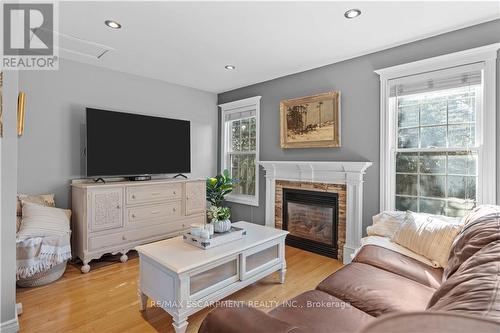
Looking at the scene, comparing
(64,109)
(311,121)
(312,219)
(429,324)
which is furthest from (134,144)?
(429,324)

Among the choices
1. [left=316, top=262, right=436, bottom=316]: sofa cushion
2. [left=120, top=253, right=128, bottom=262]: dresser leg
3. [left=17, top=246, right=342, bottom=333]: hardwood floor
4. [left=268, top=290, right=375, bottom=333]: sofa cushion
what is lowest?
[left=17, top=246, right=342, bottom=333]: hardwood floor

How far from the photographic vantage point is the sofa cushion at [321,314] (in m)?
1.27

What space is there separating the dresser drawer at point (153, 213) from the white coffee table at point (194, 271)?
127 cm

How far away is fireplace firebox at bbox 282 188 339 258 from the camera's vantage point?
11.0 feet

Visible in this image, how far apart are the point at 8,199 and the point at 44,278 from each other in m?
1.26

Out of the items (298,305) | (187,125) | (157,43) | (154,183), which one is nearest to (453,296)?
(298,305)

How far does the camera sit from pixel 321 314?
137cm

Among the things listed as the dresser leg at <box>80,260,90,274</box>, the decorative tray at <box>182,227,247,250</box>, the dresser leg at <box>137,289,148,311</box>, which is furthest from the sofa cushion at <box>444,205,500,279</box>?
the dresser leg at <box>80,260,90,274</box>

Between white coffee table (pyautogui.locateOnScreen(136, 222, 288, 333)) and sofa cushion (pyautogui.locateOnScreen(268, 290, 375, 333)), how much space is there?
681 mm

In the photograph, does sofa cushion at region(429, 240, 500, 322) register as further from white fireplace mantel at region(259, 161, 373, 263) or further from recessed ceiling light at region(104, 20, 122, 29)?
recessed ceiling light at region(104, 20, 122, 29)

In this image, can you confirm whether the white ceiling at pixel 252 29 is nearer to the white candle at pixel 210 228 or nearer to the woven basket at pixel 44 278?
the white candle at pixel 210 228

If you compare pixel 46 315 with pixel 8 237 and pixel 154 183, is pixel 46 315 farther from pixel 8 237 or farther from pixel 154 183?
pixel 154 183

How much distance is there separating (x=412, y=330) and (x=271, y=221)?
A: 382 cm

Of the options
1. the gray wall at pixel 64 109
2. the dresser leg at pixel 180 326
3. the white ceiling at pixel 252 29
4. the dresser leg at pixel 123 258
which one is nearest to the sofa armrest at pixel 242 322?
the dresser leg at pixel 180 326
